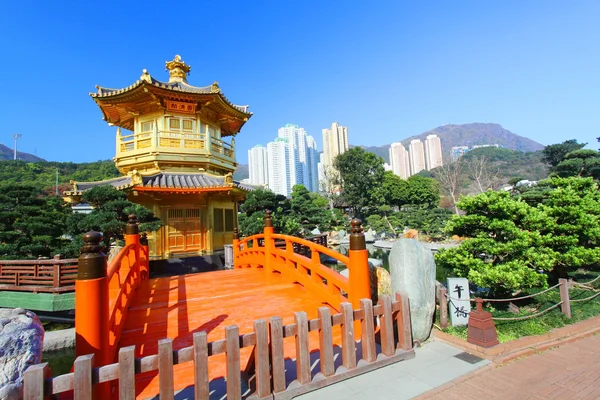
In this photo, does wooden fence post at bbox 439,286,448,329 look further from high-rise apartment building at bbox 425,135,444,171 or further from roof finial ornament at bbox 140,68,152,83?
high-rise apartment building at bbox 425,135,444,171

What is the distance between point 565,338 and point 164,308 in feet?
21.7

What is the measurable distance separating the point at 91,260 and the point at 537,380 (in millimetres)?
5102

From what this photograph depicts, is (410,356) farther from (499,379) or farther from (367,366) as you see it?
(499,379)

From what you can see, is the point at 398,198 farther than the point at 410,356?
Yes

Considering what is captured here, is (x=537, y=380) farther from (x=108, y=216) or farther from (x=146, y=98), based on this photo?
(x=146, y=98)

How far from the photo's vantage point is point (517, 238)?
6.05 meters

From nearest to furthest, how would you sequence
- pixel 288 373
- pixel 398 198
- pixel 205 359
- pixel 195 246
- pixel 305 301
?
pixel 205 359, pixel 288 373, pixel 305 301, pixel 195 246, pixel 398 198

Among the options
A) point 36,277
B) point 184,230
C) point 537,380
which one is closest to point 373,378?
point 537,380

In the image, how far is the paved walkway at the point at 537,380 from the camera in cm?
316

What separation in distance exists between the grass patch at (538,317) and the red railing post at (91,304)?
16.0 ft

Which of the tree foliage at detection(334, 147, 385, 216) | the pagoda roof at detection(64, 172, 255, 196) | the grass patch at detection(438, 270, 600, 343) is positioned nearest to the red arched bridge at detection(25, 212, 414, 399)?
the grass patch at detection(438, 270, 600, 343)

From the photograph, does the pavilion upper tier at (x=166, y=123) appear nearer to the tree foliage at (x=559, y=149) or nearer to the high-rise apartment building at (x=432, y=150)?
the tree foliage at (x=559, y=149)

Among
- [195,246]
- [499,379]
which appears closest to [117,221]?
[195,246]

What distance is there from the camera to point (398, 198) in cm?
4050
